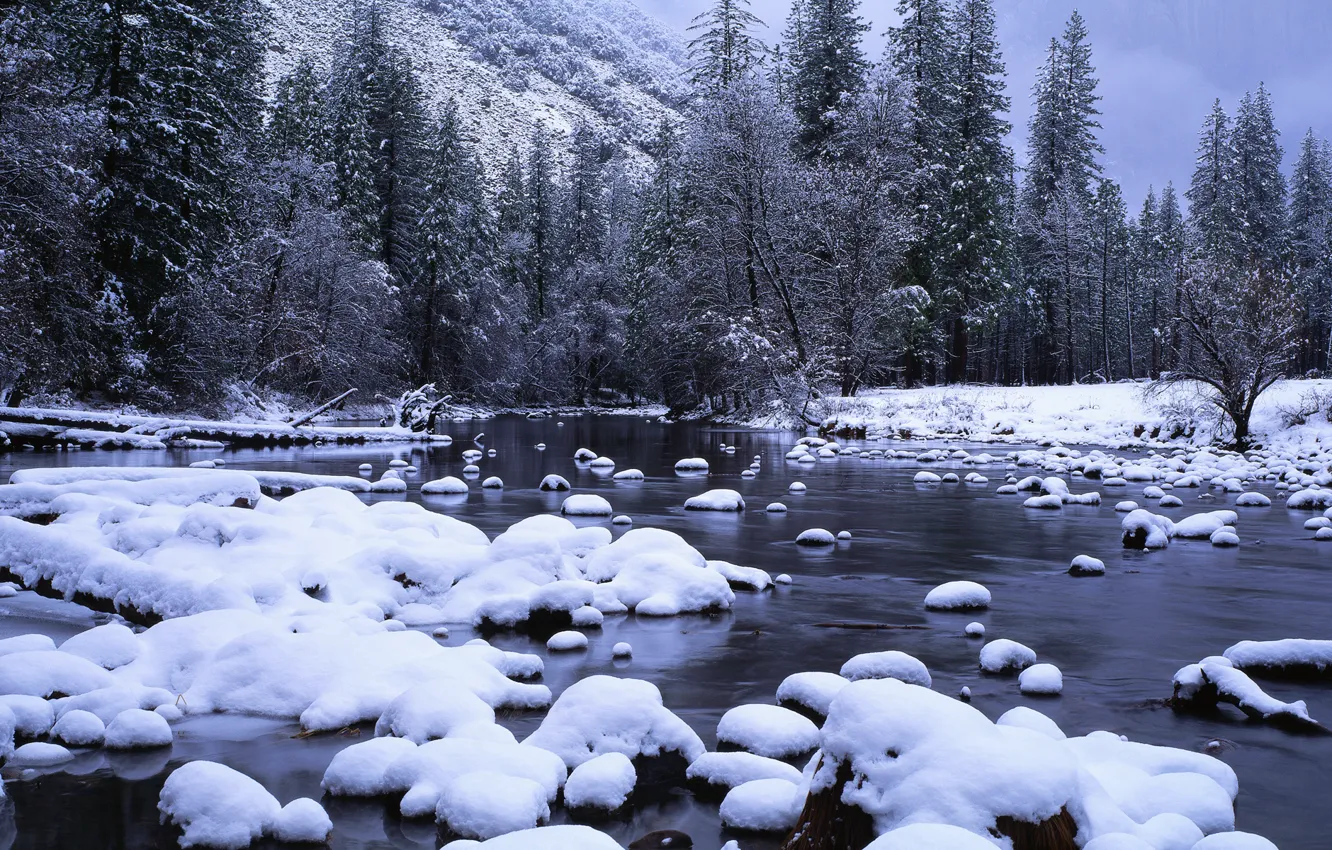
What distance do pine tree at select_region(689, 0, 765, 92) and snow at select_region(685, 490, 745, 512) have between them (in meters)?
31.2

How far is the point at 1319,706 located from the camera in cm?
466

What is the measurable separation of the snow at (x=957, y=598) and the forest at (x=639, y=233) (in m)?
17.0

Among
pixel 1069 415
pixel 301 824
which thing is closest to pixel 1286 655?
pixel 301 824

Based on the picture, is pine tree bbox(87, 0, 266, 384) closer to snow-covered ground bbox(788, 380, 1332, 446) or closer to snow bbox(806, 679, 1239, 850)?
snow-covered ground bbox(788, 380, 1332, 446)

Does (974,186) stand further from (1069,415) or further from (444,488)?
(444,488)

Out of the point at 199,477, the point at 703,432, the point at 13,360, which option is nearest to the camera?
the point at 199,477

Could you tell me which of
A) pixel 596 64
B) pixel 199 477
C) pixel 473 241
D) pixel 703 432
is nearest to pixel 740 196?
pixel 703 432

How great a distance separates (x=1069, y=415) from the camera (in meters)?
27.6

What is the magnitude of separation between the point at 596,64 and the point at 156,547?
168980mm

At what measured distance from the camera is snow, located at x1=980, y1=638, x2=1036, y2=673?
16.9ft

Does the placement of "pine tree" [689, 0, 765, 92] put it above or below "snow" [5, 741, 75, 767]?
above

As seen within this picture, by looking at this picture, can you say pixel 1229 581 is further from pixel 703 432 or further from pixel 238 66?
pixel 238 66

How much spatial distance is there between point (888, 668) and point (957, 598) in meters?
2.34

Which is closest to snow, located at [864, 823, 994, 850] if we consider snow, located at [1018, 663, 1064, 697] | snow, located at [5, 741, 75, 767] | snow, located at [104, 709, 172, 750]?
snow, located at [1018, 663, 1064, 697]
